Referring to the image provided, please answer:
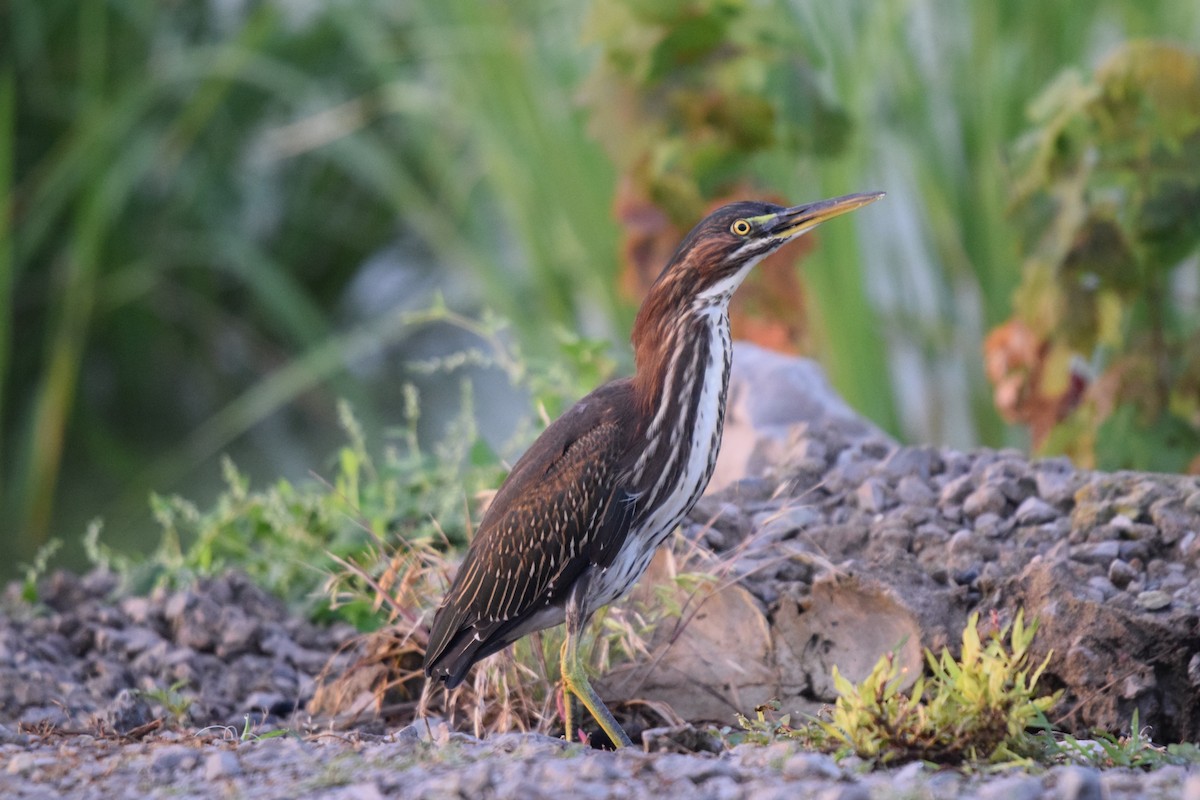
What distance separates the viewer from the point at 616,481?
3.37 metres

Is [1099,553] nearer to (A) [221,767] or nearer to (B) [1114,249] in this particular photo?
(B) [1114,249]

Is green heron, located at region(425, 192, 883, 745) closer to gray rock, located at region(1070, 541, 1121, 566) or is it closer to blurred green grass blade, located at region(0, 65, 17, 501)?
gray rock, located at region(1070, 541, 1121, 566)

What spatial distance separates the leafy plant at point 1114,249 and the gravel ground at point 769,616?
2.72 ft

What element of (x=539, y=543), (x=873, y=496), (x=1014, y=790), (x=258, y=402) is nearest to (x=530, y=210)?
(x=258, y=402)

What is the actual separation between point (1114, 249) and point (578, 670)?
2487 mm

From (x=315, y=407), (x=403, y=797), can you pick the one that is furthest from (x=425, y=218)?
(x=403, y=797)

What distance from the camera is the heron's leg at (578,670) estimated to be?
3352 millimetres

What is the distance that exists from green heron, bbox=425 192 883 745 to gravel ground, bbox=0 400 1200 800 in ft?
1.04

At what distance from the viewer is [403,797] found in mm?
2490

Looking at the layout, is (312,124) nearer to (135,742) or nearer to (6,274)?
(6,274)

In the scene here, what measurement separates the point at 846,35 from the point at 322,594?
3.41m

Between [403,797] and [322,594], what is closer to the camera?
[403,797]

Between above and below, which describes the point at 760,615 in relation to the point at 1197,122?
below

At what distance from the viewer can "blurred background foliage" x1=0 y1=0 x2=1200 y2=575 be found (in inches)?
197
